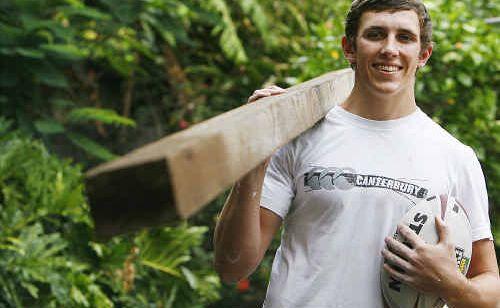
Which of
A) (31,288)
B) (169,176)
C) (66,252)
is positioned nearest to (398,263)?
(169,176)

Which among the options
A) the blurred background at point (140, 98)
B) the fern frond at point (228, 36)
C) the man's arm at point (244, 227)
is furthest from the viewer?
the fern frond at point (228, 36)

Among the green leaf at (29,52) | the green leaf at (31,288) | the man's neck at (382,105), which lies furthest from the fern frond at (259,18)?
the man's neck at (382,105)

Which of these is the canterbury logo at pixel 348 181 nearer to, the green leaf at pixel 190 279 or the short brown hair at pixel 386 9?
the short brown hair at pixel 386 9

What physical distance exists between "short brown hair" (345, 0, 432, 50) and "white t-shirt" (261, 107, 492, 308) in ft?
0.71

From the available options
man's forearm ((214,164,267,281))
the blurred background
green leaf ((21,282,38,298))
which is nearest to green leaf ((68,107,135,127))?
the blurred background

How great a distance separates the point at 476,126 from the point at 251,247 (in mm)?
3003

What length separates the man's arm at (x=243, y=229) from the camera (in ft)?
5.66

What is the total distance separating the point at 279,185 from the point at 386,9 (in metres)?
0.53

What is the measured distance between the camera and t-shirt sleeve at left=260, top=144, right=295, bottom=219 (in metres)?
1.93

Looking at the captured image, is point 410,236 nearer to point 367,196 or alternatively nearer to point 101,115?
point 367,196

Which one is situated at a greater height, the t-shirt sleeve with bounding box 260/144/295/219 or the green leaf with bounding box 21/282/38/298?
the t-shirt sleeve with bounding box 260/144/295/219

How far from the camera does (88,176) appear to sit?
3.18ft

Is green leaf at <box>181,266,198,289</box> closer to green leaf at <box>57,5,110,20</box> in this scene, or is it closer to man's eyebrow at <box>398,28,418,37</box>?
green leaf at <box>57,5,110,20</box>

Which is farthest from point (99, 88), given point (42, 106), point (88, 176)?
point (88, 176)
